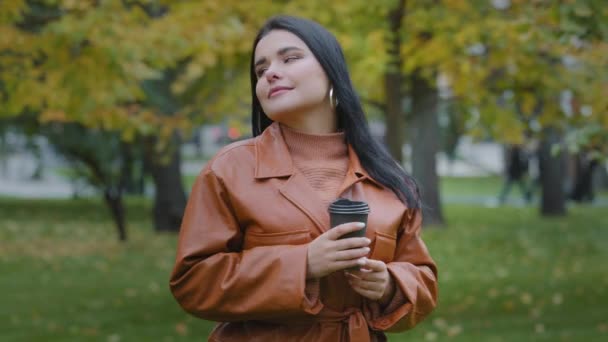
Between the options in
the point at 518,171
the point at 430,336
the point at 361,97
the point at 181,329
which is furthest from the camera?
the point at 518,171

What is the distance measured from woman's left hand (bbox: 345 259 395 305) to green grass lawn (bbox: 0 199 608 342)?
5.62 meters

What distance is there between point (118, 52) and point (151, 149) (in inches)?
360

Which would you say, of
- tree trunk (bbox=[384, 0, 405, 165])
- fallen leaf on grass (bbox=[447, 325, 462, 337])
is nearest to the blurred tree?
tree trunk (bbox=[384, 0, 405, 165])

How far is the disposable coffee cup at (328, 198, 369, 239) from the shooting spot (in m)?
2.50

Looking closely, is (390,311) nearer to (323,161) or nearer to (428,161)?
(323,161)

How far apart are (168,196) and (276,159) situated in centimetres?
1601

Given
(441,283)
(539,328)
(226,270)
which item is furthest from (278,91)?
(441,283)

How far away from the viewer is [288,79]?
283cm

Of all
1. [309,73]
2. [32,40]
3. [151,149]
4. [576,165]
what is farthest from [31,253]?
[576,165]

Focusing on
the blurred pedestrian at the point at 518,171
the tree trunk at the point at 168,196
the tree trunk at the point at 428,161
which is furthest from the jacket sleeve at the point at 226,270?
the blurred pedestrian at the point at 518,171

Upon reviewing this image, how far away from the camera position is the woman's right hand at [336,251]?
98.4 inches

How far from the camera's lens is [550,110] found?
9.31 m

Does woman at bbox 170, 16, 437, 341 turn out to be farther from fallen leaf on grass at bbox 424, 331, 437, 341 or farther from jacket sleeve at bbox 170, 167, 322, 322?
fallen leaf on grass at bbox 424, 331, 437, 341

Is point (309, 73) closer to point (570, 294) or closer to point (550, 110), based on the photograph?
point (550, 110)
